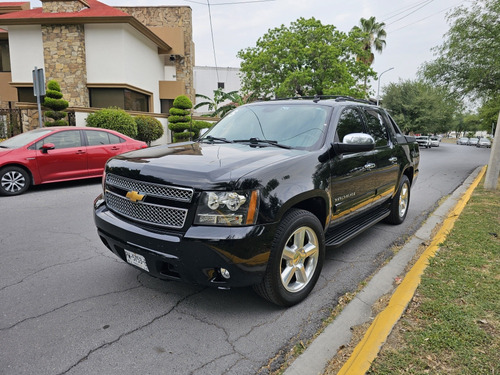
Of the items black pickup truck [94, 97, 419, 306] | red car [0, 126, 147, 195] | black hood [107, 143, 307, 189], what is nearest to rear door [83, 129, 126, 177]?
red car [0, 126, 147, 195]

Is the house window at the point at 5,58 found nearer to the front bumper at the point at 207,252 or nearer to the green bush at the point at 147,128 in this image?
the green bush at the point at 147,128

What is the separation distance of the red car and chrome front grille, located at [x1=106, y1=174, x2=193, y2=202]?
19.3 ft

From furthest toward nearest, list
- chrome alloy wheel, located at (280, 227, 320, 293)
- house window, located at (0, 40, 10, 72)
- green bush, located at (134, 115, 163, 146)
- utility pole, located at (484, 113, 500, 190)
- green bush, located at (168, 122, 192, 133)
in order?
house window, located at (0, 40, 10, 72)
green bush, located at (168, 122, 192, 133)
green bush, located at (134, 115, 163, 146)
utility pole, located at (484, 113, 500, 190)
chrome alloy wheel, located at (280, 227, 320, 293)

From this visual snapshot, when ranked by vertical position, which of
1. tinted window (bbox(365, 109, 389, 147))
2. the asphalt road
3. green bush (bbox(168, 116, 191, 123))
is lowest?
the asphalt road

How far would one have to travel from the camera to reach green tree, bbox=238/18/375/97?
27.0 meters

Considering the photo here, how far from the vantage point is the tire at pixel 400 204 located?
221 inches

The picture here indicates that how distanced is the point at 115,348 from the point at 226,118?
3.09 m

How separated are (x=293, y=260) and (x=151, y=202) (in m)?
1.27

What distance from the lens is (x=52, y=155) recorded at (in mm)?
8219

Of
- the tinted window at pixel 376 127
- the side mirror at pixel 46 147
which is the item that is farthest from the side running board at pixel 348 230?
the side mirror at pixel 46 147

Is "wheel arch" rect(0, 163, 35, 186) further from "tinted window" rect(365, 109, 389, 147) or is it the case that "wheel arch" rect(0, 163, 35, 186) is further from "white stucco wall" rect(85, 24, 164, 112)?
"white stucco wall" rect(85, 24, 164, 112)

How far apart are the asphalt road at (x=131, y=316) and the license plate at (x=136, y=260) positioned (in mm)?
417

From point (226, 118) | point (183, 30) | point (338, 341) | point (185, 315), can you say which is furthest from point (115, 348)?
point (183, 30)

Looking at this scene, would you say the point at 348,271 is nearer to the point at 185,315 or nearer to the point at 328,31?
the point at 185,315
